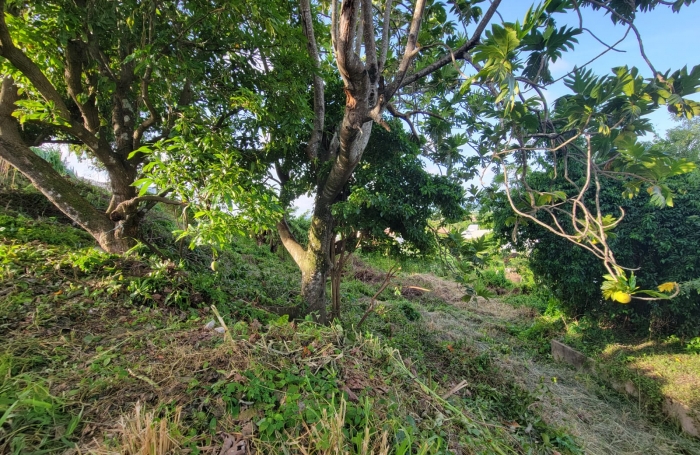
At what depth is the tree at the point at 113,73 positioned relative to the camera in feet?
8.08

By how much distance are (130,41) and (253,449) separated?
3.70 m

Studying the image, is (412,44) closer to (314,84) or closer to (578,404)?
(314,84)

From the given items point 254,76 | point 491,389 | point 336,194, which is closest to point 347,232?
point 336,194

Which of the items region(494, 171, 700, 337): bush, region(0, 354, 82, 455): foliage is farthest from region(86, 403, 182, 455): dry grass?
region(494, 171, 700, 337): bush


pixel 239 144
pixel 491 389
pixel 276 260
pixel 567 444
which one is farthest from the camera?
pixel 276 260

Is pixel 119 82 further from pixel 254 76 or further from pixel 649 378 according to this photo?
pixel 649 378

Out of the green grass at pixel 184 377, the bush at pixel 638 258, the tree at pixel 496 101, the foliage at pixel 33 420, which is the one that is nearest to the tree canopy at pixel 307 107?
the tree at pixel 496 101

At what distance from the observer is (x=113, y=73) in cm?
312

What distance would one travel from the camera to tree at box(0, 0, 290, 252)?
2.46 m

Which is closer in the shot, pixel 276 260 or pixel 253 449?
pixel 253 449

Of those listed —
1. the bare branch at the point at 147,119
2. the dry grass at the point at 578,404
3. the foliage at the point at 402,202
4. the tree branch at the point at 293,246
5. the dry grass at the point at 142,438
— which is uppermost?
the bare branch at the point at 147,119

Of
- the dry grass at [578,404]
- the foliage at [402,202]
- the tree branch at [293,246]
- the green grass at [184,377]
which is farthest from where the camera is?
the tree branch at [293,246]

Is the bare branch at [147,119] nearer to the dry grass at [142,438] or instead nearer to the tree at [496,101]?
the tree at [496,101]

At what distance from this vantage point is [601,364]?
485cm
